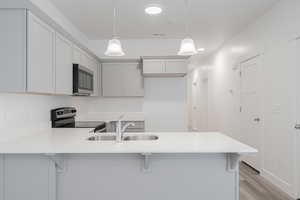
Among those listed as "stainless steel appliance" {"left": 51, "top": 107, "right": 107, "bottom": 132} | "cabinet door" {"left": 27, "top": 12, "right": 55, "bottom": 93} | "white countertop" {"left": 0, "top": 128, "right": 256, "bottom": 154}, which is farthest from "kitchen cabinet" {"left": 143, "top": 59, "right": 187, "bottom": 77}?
"white countertop" {"left": 0, "top": 128, "right": 256, "bottom": 154}

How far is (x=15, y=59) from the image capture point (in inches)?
77.6

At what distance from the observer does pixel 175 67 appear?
444cm

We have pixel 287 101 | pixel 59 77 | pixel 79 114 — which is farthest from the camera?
pixel 79 114

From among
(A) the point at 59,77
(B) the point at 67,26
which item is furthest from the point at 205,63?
(A) the point at 59,77

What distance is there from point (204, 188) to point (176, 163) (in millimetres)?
354

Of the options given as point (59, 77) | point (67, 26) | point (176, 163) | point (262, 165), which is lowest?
point (262, 165)

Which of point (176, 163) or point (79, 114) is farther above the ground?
point (79, 114)

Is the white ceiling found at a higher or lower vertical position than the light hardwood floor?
higher

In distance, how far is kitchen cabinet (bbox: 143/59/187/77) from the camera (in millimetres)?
4410

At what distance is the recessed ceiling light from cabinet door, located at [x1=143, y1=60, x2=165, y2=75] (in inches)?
45.0

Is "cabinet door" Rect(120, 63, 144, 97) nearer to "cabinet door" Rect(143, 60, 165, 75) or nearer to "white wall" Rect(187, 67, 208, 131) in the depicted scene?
"cabinet door" Rect(143, 60, 165, 75)

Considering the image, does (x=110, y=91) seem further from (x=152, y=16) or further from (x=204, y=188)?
(x=204, y=188)

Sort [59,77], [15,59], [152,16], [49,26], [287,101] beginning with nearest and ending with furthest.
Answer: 1. [15,59]
2. [49,26]
3. [59,77]
4. [287,101]
5. [152,16]

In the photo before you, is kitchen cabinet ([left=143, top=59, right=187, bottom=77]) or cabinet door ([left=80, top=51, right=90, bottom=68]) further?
kitchen cabinet ([left=143, top=59, right=187, bottom=77])
